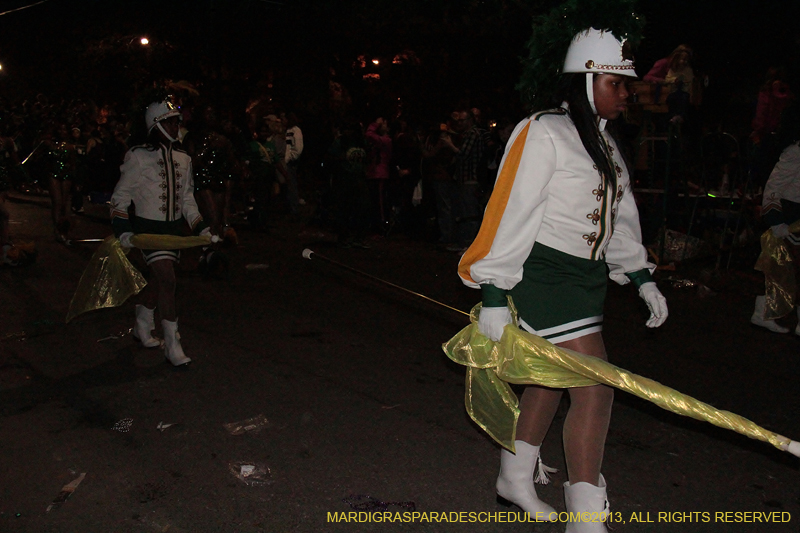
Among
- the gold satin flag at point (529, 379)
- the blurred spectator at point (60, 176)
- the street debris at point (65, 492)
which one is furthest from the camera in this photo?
the blurred spectator at point (60, 176)

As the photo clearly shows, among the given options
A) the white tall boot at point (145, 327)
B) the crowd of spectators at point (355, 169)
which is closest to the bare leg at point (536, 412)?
the white tall boot at point (145, 327)

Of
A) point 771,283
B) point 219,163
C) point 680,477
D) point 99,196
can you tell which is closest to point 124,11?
point 99,196

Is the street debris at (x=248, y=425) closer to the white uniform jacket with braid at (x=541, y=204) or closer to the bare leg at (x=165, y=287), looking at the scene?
the bare leg at (x=165, y=287)

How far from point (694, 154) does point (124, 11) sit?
2139 cm

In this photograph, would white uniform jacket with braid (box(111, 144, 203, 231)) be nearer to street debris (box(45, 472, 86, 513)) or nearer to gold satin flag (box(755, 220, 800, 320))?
street debris (box(45, 472, 86, 513))

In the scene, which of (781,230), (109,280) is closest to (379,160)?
(781,230)

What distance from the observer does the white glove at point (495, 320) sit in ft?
9.78

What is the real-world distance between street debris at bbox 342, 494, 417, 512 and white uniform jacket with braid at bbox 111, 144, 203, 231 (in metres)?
3.03

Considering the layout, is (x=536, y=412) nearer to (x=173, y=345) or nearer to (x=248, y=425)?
(x=248, y=425)

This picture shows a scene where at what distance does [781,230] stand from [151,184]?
5.31 m

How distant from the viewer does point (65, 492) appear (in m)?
3.76

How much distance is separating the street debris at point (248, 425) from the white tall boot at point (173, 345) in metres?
1.17

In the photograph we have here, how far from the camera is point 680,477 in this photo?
13.3 feet

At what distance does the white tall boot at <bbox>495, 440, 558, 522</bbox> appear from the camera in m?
3.34
